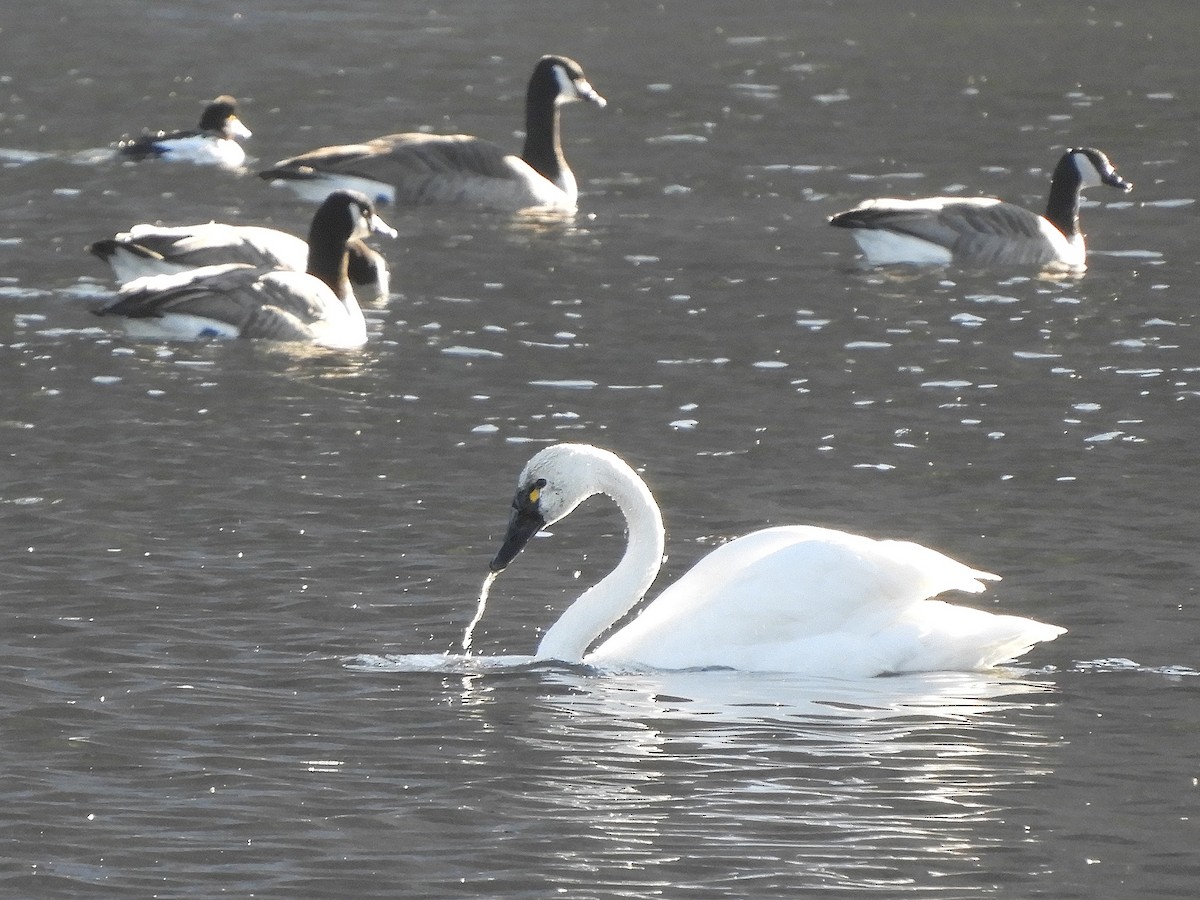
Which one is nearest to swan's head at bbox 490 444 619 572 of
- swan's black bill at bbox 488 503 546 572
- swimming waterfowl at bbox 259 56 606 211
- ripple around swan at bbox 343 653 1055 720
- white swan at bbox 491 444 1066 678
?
swan's black bill at bbox 488 503 546 572

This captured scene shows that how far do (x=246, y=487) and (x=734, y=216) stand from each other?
12065 mm

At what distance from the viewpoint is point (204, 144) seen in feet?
96.7

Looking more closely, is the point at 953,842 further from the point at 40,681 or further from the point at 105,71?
the point at 105,71

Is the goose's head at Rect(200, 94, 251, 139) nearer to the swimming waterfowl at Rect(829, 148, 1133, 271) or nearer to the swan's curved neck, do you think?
the swimming waterfowl at Rect(829, 148, 1133, 271)

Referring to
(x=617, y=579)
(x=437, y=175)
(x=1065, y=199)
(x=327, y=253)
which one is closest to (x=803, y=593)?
(x=617, y=579)

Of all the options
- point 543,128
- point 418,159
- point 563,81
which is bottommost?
point 418,159

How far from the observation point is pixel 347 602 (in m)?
11.1

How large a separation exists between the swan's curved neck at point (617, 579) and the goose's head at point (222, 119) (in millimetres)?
19520

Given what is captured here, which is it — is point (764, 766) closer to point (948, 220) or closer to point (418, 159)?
point (948, 220)

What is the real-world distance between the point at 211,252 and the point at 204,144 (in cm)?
931

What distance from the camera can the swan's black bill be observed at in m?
10.7

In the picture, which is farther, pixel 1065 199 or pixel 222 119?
pixel 222 119

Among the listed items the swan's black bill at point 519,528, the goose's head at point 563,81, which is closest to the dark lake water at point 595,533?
the swan's black bill at point 519,528

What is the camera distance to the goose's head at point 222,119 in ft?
96.8
